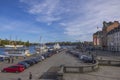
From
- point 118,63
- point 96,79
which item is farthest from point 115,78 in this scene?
point 118,63

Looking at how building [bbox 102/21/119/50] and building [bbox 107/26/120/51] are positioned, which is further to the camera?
building [bbox 102/21/119/50]

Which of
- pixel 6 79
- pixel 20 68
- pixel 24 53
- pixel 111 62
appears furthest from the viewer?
pixel 24 53

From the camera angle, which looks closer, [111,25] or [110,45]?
[110,45]

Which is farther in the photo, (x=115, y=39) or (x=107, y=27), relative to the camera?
(x=107, y=27)

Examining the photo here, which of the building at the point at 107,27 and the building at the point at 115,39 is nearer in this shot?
the building at the point at 115,39

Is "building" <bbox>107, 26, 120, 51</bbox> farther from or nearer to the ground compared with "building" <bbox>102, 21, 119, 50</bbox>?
nearer to the ground

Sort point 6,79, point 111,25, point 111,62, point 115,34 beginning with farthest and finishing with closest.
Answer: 1. point 111,25
2. point 115,34
3. point 111,62
4. point 6,79

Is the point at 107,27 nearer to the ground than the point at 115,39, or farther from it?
farther from it

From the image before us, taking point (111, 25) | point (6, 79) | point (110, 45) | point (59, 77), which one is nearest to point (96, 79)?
point (59, 77)

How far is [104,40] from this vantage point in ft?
530

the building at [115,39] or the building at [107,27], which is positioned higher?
the building at [107,27]

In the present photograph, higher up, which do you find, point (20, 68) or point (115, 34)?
point (115, 34)

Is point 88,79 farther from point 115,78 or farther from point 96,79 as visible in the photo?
point 115,78

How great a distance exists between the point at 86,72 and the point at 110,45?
110 m
